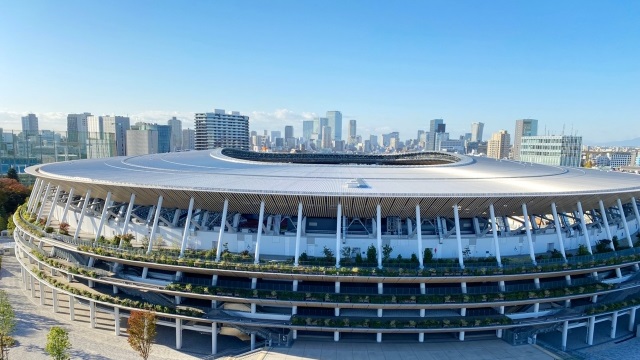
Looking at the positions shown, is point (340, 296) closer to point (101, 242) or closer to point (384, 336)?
point (384, 336)

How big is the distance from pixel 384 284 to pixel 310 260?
295 inches

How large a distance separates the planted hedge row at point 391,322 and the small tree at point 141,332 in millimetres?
12280

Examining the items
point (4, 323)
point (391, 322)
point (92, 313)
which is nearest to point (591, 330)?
point (391, 322)

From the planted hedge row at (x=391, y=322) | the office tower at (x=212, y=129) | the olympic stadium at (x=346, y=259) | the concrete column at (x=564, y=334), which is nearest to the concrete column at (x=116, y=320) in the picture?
the olympic stadium at (x=346, y=259)

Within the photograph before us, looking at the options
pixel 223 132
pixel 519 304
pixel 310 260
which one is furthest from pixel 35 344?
pixel 223 132

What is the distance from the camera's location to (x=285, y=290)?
33.0m

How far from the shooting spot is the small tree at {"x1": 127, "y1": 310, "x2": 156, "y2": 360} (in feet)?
97.0

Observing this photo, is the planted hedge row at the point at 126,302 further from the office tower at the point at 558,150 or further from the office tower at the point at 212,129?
the office tower at the point at 212,129

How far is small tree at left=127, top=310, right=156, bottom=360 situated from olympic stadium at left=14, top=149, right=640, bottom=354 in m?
2.41

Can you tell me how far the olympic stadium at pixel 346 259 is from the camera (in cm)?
3219

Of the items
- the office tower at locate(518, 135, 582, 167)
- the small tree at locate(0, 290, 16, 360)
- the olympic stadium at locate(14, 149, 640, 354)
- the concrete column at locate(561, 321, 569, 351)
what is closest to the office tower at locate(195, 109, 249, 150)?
the office tower at locate(518, 135, 582, 167)

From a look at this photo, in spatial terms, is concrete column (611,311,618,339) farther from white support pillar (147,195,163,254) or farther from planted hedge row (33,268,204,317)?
→ white support pillar (147,195,163,254)

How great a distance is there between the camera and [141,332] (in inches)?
1168

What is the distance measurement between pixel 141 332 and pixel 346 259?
738 inches
